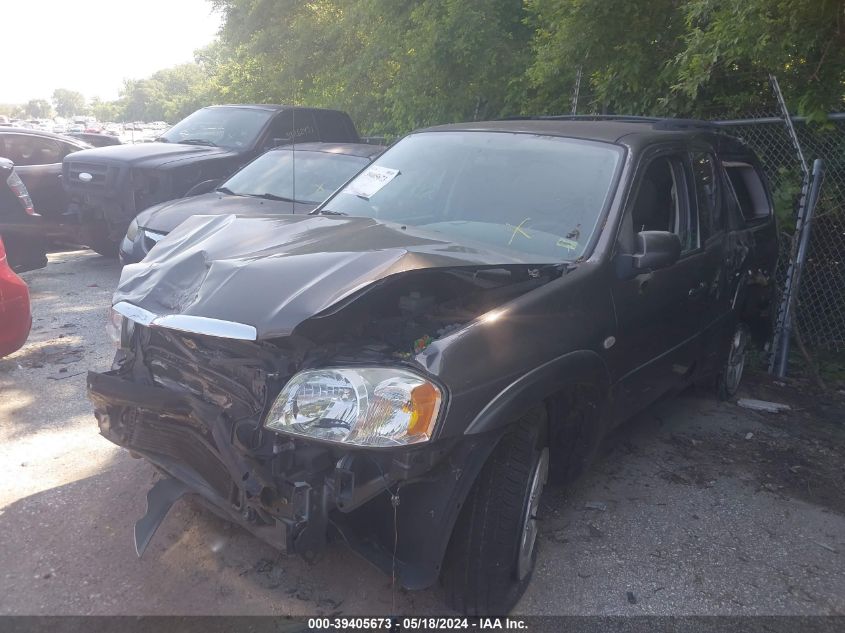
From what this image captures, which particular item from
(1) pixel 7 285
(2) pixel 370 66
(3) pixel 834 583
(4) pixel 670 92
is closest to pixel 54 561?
(1) pixel 7 285

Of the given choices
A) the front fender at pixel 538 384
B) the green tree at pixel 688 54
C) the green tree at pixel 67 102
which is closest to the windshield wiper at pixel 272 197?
the green tree at pixel 688 54

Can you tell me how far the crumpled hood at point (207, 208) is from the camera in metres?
6.47

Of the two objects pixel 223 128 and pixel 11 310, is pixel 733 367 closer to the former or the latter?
pixel 11 310

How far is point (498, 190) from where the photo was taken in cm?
382

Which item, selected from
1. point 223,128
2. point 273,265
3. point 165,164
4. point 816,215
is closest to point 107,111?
point 223,128

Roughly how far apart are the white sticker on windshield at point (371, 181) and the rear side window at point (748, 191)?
2231 millimetres

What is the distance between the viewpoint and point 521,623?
9.48ft

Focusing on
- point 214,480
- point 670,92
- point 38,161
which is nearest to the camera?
point 214,480

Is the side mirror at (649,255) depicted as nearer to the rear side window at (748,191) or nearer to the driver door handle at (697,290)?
the driver door handle at (697,290)

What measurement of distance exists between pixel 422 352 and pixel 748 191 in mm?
3730

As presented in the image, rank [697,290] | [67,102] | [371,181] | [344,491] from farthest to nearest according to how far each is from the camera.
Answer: [67,102] → [371,181] → [697,290] → [344,491]

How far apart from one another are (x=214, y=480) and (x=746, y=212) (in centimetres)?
404

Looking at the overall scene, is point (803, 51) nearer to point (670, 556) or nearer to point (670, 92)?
point (670, 92)

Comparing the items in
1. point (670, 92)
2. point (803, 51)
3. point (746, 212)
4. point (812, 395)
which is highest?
point (803, 51)
